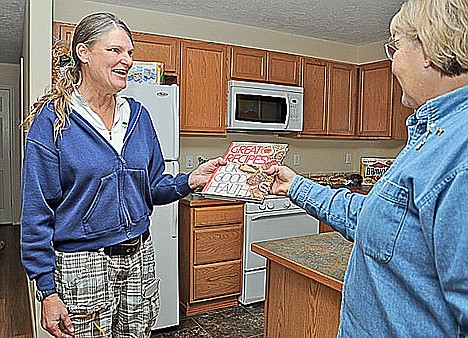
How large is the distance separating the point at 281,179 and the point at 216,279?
2326 millimetres

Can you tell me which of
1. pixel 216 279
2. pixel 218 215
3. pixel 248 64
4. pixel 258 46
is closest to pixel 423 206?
pixel 218 215

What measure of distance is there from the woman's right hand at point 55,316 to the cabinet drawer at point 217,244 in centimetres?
204

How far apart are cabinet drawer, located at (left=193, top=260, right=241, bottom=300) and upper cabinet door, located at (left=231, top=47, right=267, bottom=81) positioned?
1648mm

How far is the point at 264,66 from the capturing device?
4125 mm

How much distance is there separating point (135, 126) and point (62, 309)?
2.12 ft

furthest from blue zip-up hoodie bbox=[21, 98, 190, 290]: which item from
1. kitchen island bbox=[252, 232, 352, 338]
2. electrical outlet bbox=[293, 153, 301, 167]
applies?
electrical outlet bbox=[293, 153, 301, 167]

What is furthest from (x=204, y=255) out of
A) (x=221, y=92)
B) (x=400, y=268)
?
(x=400, y=268)

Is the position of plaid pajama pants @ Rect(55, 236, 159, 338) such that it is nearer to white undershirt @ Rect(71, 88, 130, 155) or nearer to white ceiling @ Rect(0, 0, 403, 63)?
white undershirt @ Rect(71, 88, 130, 155)

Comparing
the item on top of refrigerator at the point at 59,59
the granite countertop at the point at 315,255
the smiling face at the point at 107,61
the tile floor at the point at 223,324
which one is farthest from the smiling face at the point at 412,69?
the tile floor at the point at 223,324

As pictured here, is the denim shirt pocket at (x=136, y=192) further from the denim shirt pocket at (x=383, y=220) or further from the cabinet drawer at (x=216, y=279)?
the cabinet drawer at (x=216, y=279)

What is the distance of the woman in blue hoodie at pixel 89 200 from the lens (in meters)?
1.38

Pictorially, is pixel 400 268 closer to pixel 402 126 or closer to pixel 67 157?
pixel 67 157

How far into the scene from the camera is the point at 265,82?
4141 millimetres

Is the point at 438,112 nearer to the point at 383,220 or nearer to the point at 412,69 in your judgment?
the point at 412,69
